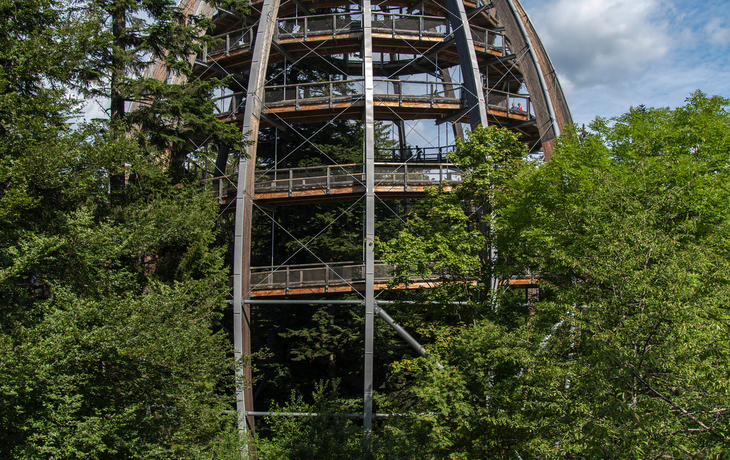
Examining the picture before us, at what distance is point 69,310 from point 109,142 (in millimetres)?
3320

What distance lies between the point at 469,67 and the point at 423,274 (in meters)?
7.83

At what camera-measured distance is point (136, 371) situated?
8.16 meters

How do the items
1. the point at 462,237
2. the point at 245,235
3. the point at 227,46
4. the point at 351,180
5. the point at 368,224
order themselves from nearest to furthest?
the point at 462,237 < the point at 368,224 < the point at 245,235 < the point at 351,180 < the point at 227,46

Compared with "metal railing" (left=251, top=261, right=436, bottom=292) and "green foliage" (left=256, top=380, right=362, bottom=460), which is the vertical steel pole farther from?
"metal railing" (left=251, top=261, right=436, bottom=292)

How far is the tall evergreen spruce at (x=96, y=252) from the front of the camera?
7.05 m

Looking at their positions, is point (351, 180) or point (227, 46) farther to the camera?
point (227, 46)

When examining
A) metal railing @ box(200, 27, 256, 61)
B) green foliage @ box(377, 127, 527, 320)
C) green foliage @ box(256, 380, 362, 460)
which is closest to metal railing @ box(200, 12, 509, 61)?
metal railing @ box(200, 27, 256, 61)

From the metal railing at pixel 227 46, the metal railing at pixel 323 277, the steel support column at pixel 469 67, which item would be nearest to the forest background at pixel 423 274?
the metal railing at pixel 323 277

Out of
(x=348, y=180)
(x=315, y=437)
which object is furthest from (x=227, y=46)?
(x=315, y=437)

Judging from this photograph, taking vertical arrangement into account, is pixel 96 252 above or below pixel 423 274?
above

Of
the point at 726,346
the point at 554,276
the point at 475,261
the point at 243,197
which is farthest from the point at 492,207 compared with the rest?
the point at 243,197

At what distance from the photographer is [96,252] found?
8.34 meters

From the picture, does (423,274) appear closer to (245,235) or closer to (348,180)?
(348,180)

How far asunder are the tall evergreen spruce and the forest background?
50 mm
